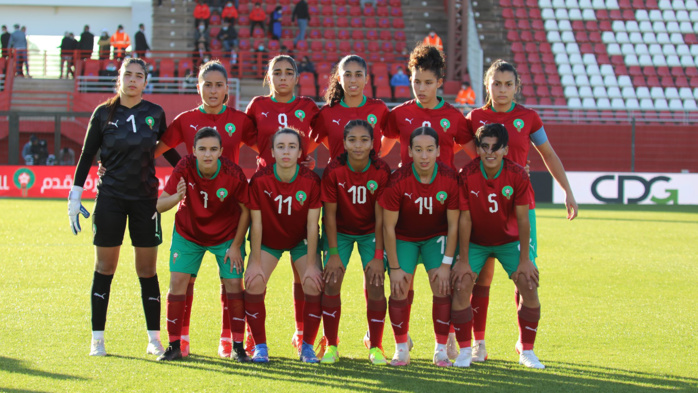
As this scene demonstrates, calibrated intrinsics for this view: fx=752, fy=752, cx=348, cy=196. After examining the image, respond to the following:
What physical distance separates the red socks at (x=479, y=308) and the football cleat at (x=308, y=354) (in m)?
1.07

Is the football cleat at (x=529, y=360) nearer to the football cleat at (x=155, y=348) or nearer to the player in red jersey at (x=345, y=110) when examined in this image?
the player in red jersey at (x=345, y=110)

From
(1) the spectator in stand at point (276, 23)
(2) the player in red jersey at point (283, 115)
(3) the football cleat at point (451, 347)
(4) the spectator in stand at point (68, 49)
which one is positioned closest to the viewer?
(3) the football cleat at point (451, 347)

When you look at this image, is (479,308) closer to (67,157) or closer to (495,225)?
(495,225)

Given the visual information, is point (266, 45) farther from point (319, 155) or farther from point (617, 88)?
point (617, 88)

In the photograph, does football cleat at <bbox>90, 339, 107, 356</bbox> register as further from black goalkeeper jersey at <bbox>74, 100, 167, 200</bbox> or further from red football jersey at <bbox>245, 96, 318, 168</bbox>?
red football jersey at <bbox>245, 96, 318, 168</bbox>

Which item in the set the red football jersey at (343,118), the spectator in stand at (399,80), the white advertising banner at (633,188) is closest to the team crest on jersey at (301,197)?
the red football jersey at (343,118)

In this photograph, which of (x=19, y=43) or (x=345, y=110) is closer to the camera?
(x=345, y=110)

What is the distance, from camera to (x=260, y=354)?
467 cm

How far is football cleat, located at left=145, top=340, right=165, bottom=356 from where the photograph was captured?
4711 millimetres

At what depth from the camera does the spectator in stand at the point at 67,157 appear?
1849 cm

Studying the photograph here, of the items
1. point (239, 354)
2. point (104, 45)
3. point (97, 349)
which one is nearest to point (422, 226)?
point (239, 354)

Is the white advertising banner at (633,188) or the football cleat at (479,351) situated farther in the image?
the white advertising banner at (633,188)

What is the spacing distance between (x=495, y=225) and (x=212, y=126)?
1.98m

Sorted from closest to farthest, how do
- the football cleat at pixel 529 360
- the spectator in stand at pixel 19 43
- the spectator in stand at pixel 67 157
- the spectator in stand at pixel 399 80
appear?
the football cleat at pixel 529 360 → the spectator in stand at pixel 67 157 → the spectator in stand at pixel 399 80 → the spectator in stand at pixel 19 43
